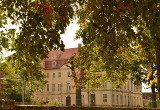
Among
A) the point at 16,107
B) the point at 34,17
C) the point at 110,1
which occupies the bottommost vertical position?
the point at 16,107

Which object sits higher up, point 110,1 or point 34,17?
point 110,1

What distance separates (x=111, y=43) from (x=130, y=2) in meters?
2.13

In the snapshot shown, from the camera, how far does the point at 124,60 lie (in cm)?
1438

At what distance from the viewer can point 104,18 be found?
23.7 ft

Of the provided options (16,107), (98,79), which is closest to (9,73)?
(98,79)

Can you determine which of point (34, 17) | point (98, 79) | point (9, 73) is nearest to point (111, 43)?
point (34, 17)

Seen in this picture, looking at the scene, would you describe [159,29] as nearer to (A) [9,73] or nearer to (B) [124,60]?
(B) [124,60]

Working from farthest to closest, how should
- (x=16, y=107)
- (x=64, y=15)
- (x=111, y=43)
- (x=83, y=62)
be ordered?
(x=83, y=62) < (x=16, y=107) < (x=111, y=43) < (x=64, y=15)

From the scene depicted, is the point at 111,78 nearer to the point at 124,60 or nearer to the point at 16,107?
the point at 124,60

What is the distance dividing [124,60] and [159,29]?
796 centimetres

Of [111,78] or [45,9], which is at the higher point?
[45,9]

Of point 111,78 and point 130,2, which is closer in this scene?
point 130,2

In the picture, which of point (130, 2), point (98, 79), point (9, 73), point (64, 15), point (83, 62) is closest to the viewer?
point (130, 2)

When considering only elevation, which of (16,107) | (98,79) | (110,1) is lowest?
(16,107)
